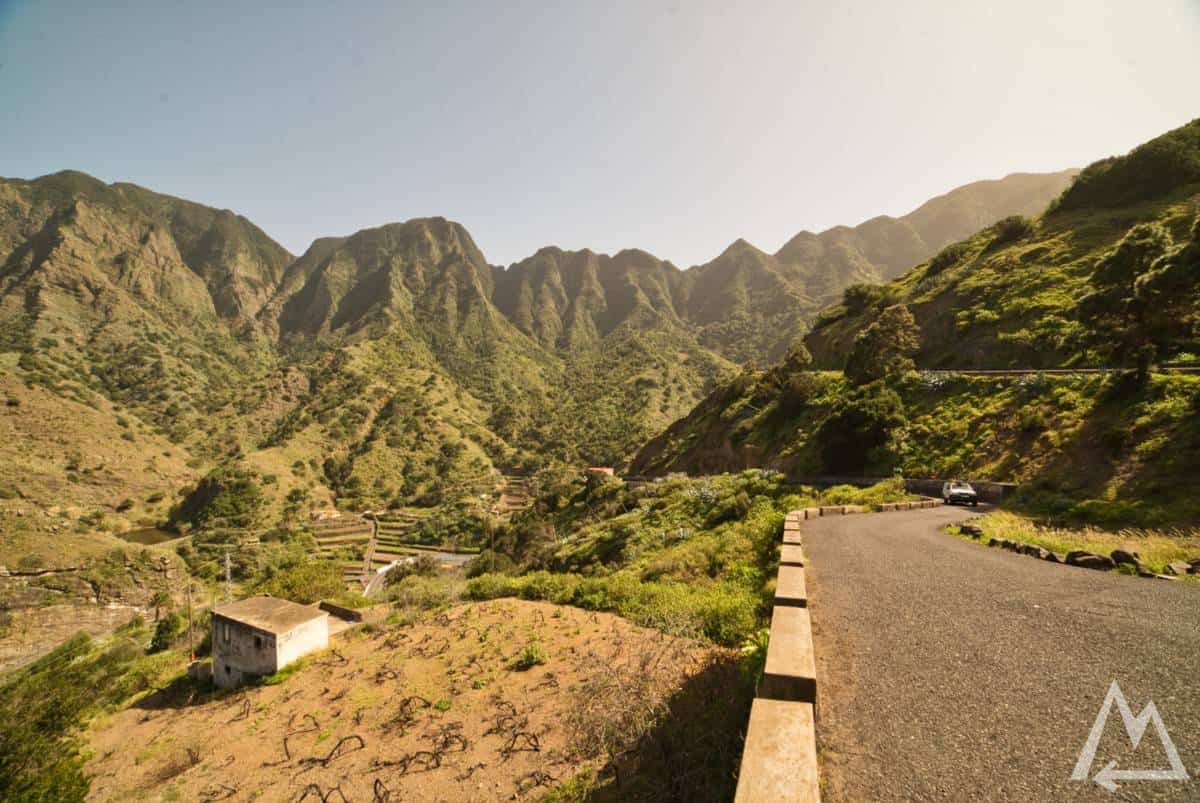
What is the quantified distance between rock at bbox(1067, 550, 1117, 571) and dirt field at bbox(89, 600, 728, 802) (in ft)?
22.5

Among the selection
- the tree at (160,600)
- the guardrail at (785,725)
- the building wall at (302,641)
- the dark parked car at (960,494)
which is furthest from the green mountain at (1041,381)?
the tree at (160,600)

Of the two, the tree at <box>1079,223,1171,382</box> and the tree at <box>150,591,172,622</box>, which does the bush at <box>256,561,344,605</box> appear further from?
the tree at <box>150,591,172,622</box>

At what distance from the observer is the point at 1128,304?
19.1 metres

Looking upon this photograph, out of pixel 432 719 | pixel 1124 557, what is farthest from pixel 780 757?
pixel 432 719

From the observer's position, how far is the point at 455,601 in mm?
19672

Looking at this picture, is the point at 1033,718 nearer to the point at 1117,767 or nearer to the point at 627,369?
the point at 1117,767

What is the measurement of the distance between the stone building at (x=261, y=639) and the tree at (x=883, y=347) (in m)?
38.6

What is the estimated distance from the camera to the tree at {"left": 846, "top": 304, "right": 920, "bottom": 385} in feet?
117

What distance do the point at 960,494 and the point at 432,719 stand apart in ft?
69.5

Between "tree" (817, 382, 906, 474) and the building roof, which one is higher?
"tree" (817, 382, 906, 474)

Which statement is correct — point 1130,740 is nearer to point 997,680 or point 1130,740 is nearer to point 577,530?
point 997,680

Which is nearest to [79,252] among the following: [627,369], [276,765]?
[627,369]

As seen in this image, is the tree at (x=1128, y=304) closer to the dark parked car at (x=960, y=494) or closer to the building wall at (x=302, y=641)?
the dark parked car at (x=960, y=494)

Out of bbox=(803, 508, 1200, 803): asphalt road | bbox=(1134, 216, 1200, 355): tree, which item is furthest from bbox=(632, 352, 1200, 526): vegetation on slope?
bbox=(803, 508, 1200, 803): asphalt road
